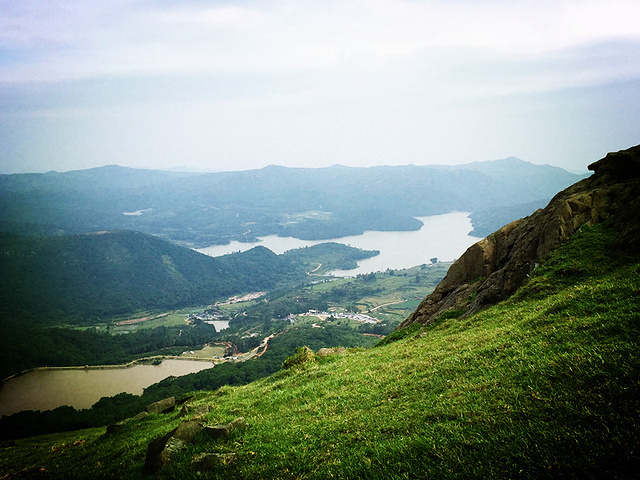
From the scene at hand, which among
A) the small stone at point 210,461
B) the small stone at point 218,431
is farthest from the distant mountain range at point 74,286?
the small stone at point 210,461

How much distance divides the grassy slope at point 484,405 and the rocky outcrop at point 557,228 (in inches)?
49.5

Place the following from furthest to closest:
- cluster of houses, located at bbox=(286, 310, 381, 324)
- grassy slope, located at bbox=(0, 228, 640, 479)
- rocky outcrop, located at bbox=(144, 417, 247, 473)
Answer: cluster of houses, located at bbox=(286, 310, 381, 324) < rocky outcrop, located at bbox=(144, 417, 247, 473) < grassy slope, located at bbox=(0, 228, 640, 479)

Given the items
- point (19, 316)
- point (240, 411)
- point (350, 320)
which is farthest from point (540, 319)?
point (19, 316)

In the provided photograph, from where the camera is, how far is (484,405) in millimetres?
7633

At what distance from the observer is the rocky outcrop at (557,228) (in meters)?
15.8

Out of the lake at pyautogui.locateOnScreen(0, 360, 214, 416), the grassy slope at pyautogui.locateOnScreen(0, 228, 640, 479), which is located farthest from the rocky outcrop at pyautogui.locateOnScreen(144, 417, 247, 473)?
the lake at pyautogui.locateOnScreen(0, 360, 214, 416)

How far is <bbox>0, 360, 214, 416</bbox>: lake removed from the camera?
69875 millimetres

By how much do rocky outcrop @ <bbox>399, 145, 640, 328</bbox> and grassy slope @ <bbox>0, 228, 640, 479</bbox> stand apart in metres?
1.26

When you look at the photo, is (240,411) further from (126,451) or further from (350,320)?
(350,320)

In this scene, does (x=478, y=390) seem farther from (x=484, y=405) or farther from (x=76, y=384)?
(x=76, y=384)

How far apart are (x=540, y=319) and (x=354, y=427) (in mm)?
6736

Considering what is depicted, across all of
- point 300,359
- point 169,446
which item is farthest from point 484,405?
point 300,359

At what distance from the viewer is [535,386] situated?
7.47 meters

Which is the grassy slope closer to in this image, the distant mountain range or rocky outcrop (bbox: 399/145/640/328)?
rocky outcrop (bbox: 399/145/640/328)
